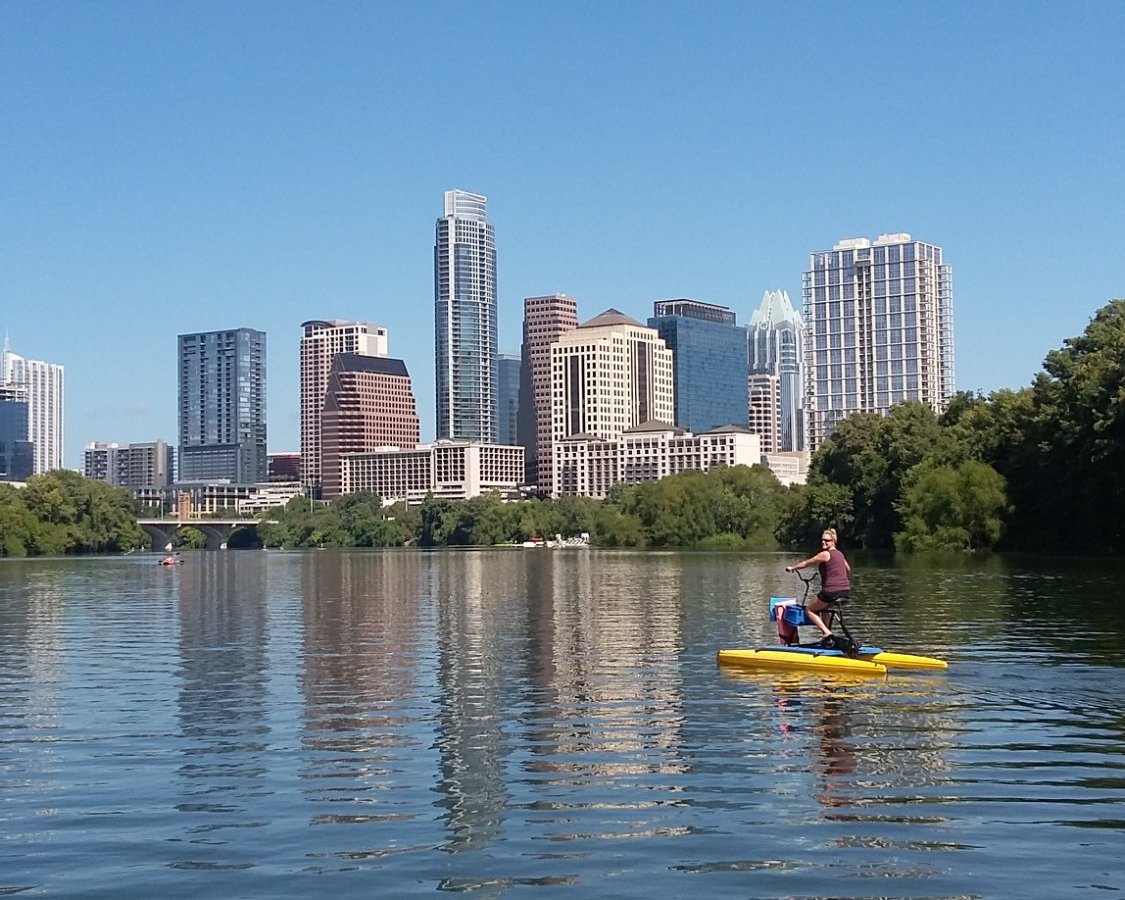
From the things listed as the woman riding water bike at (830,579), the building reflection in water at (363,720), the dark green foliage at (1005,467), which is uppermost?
the dark green foliage at (1005,467)

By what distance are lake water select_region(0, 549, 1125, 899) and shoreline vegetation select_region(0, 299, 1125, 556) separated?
53.8m

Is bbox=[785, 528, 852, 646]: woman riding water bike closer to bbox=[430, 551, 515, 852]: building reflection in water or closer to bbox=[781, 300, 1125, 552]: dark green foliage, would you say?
bbox=[430, 551, 515, 852]: building reflection in water

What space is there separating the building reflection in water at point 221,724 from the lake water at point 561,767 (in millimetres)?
72

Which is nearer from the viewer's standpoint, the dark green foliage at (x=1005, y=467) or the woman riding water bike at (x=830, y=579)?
the woman riding water bike at (x=830, y=579)

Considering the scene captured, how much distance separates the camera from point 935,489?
9994 cm

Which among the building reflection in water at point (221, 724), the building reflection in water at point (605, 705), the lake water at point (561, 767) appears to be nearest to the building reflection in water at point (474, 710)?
the lake water at point (561, 767)

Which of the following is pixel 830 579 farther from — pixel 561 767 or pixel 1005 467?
pixel 1005 467

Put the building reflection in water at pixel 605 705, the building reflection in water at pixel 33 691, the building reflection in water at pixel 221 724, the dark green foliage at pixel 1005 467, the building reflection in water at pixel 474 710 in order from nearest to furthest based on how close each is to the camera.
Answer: the building reflection in water at pixel 474 710
the building reflection in water at pixel 221 724
the building reflection in water at pixel 605 705
the building reflection in water at pixel 33 691
the dark green foliage at pixel 1005 467

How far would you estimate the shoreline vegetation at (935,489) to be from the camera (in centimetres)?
8819

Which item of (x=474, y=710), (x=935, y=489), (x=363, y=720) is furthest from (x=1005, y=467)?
(x=363, y=720)

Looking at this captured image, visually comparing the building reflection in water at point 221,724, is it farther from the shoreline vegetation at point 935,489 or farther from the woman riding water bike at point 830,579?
the shoreline vegetation at point 935,489

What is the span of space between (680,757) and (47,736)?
9.58m

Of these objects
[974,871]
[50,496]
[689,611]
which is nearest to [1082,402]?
[689,611]

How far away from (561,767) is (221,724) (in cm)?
668
